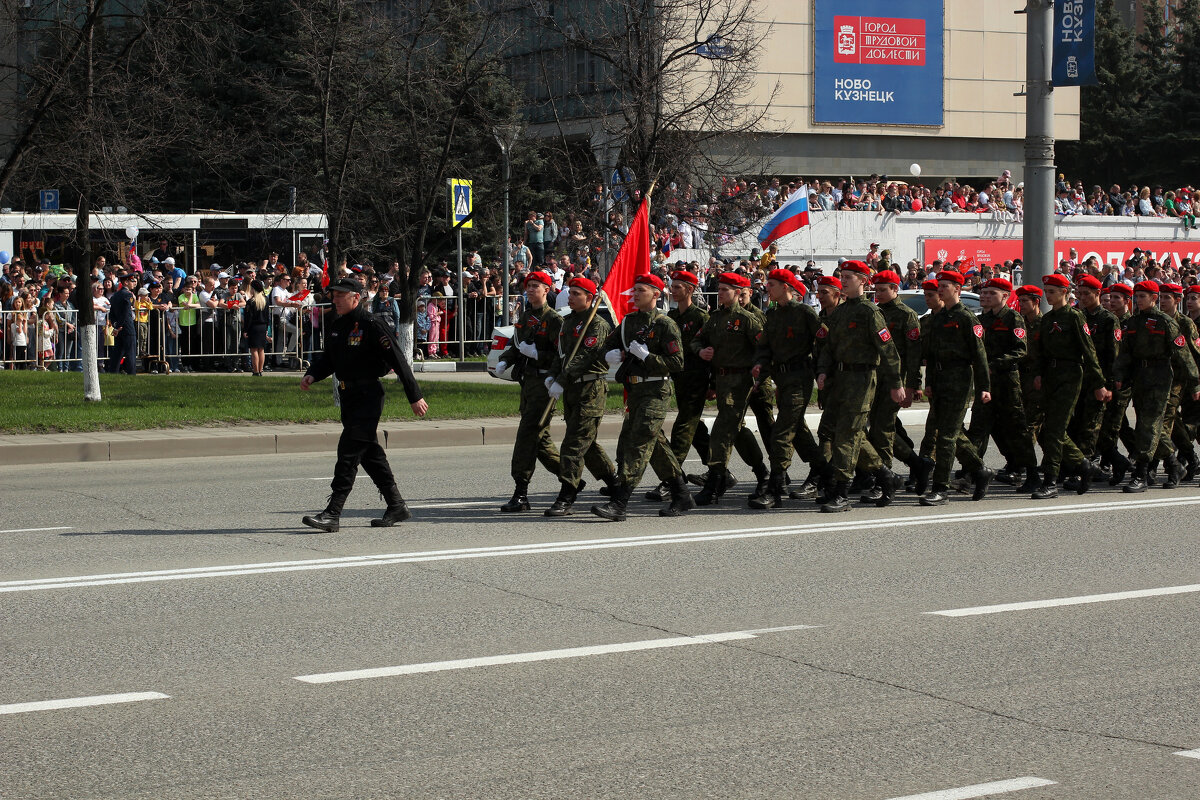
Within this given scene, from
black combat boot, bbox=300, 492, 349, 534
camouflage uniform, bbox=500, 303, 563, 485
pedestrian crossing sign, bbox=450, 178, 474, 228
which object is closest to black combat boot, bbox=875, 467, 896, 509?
camouflage uniform, bbox=500, 303, 563, 485

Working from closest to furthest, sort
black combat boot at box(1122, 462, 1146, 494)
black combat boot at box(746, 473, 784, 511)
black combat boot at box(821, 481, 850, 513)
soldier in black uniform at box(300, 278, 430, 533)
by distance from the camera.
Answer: soldier in black uniform at box(300, 278, 430, 533)
black combat boot at box(821, 481, 850, 513)
black combat boot at box(746, 473, 784, 511)
black combat boot at box(1122, 462, 1146, 494)

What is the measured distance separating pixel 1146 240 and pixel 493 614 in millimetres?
37907

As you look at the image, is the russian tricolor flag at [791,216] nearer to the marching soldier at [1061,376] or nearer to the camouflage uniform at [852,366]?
the marching soldier at [1061,376]

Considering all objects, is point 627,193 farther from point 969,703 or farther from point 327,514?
point 969,703

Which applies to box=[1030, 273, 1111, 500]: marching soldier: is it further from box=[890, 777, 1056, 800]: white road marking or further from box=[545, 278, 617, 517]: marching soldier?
box=[890, 777, 1056, 800]: white road marking

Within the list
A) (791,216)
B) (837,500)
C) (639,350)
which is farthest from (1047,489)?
(791,216)

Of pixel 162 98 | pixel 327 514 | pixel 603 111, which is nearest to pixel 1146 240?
pixel 603 111

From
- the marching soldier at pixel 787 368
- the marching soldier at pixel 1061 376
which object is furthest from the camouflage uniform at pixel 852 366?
the marching soldier at pixel 1061 376

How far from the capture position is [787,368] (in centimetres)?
1206

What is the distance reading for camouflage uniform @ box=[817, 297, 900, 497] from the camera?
11594 millimetres

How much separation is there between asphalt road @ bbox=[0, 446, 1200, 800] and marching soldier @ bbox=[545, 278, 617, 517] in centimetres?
37

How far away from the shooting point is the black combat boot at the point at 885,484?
11891mm

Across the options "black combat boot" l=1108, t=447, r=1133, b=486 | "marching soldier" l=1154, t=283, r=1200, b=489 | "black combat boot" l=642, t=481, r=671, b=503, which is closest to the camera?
"black combat boot" l=642, t=481, r=671, b=503

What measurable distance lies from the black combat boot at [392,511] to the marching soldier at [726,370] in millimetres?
2438
